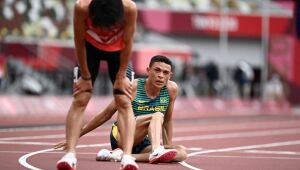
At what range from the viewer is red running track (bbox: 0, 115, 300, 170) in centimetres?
934

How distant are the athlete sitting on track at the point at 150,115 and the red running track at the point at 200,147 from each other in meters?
0.20

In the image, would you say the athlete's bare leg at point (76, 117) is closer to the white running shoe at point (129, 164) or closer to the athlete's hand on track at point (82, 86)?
the athlete's hand on track at point (82, 86)

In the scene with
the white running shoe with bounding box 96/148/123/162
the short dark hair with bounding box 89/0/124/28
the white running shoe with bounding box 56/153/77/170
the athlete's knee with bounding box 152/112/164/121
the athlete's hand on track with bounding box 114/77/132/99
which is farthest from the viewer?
the white running shoe with bounding box 96/148/123/162

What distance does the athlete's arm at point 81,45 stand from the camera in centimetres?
752

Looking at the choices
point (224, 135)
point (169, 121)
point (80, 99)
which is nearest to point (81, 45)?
point (80, 99)

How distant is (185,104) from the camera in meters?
27.3

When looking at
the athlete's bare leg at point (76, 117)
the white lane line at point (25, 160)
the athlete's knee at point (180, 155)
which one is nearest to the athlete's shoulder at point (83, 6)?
the athlete's bare leg at point (76, 117)

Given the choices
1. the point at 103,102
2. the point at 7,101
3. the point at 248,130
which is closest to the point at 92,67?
the point at 248,130

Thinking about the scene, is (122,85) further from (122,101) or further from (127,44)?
(127,44)

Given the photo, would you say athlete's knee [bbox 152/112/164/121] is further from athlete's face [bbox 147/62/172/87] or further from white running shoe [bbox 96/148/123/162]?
white running shoe [bbox 96/148/123/162]

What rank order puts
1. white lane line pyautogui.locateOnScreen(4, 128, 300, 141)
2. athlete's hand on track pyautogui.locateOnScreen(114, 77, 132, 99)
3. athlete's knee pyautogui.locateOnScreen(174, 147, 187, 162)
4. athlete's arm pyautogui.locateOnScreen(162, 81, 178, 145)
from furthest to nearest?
white lane line pyautogui.locateOnScreen(4, 128, 300, 141)
athlete's arm pyautogui.locateOnScreen(162, 81, 178, 145)
athlete's knee pyautogui.locateOnScreen(174, 147, 187, 162)
athlete's hand on track pyautogui.locateOnScreen(114, 77, 132, 99)

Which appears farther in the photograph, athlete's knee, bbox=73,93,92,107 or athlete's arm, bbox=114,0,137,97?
athlete's knee, bbox=73,93,92,107

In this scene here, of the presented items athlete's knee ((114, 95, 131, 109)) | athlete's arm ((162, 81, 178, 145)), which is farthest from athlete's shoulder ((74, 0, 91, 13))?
athlete's arm ((162, 81, 178, 145))

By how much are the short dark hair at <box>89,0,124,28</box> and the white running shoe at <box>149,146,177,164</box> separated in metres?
2.17
